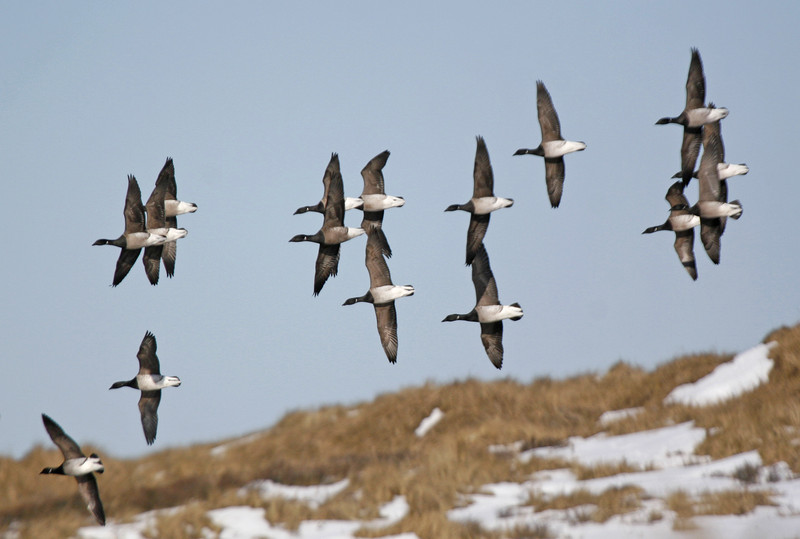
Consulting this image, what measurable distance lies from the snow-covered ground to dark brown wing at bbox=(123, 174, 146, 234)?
7009 millimetres

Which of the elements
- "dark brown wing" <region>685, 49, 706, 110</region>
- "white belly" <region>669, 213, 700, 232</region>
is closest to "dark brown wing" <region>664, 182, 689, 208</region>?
"white belly" <region>669, 213, 700, 232</region>

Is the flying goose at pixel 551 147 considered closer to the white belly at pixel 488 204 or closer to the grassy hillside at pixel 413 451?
the white belly at pixel 488 204

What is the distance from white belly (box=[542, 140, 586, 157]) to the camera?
15453 mm

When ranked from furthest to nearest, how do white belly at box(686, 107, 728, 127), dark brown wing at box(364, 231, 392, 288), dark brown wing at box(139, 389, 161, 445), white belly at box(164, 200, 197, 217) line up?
white belly at box(164, 200, 197, 217)
dark brown wing at box(364, 231, 392, 288)
white belly at box(686, 107, 728, 127)
dark brown wing at box(139, 389, 161, 445)

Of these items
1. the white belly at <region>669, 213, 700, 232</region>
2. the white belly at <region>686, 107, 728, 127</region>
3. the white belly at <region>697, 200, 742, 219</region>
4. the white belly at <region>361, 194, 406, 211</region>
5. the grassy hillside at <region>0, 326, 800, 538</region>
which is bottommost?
the grassy hillside at <region>0, 326, 800, 538</region>

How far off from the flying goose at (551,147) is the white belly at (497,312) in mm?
1855

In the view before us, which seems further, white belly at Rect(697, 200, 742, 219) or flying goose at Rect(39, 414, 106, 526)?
white belly at Rect(697, 200, 742, 219)

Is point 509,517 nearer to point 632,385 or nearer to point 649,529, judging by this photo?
point 649,529

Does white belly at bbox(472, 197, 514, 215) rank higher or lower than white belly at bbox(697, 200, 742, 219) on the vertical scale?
higher

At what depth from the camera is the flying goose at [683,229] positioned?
16.3 meters

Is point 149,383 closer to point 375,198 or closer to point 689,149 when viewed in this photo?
point 375,198

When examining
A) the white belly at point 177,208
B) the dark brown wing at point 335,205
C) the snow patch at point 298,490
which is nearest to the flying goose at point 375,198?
the dark brown wing at point 335,205

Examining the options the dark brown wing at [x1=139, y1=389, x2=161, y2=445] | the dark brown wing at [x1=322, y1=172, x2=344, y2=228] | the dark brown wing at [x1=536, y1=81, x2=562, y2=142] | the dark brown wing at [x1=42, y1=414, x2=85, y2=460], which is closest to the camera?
the dark brown wing at [x1=42, y1=414, x2=85, y2=460]

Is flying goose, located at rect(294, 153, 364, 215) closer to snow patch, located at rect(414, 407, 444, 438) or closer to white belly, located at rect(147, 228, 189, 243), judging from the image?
white belly, located at rect(147, 228, 189, 243)
